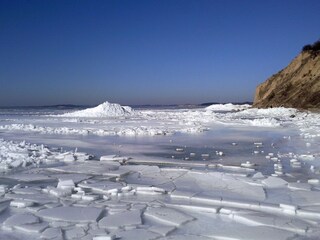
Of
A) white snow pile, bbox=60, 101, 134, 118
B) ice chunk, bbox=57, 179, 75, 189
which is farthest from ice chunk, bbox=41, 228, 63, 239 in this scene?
white snow pile, bbox=60, 101, 134, 118

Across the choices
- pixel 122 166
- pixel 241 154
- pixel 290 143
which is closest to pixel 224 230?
pixel 122 166

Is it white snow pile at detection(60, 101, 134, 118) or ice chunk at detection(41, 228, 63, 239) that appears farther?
white snow pile at detection(60, 101, 134, 118)

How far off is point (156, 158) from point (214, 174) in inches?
90.8

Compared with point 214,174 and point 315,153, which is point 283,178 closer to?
point 214,174

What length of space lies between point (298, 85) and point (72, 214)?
35845 mm

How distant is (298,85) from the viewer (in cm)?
3600

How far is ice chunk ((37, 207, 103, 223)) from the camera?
373 cm

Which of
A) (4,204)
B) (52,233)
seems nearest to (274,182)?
(52,233)

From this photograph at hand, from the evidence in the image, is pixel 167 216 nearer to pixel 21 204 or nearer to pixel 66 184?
pixel 21 204

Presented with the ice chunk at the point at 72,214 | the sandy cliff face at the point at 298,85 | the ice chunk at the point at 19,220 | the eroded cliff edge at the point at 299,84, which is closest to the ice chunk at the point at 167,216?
the ice chunk at the point at 72,214

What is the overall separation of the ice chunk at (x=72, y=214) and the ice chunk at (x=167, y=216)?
59 cm

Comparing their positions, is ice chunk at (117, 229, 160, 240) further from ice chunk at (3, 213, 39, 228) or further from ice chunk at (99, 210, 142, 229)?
ice chunk at (3, 213, 39, 228)

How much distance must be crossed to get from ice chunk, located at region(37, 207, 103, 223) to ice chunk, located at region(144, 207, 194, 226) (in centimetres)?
59

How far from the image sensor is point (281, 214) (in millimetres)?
3928
